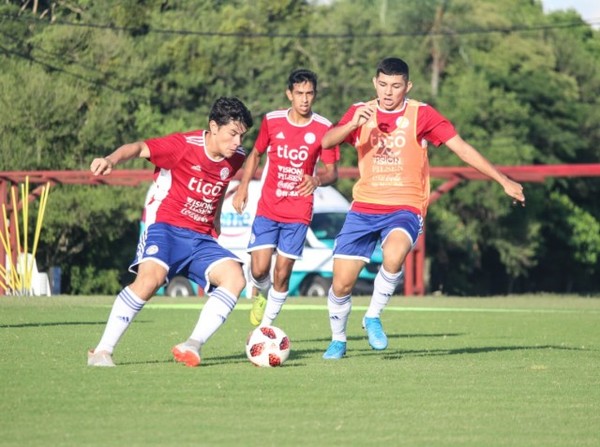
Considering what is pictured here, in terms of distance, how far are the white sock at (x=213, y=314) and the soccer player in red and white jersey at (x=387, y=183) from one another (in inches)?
64.9

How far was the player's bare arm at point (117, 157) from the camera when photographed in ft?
31.6

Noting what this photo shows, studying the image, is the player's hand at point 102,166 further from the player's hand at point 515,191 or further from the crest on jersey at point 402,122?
the player's hand at point 515,191

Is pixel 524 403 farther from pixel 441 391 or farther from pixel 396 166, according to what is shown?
pixel 396 166

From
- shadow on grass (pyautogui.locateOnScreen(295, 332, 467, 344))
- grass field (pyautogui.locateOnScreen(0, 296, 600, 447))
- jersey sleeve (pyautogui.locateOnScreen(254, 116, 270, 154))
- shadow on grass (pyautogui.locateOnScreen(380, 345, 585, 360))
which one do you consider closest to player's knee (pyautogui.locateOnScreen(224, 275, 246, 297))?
grass field (pyautogui.locateOnScreen(0, 296, 600, 447))

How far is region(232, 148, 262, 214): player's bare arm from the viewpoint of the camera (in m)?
13.2

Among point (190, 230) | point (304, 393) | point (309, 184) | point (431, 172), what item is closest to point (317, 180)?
point (309, 184)

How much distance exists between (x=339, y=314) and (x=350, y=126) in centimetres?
178

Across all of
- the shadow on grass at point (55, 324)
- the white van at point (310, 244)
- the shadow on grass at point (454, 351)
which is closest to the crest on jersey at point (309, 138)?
the shadow on grass at point (454, 351)

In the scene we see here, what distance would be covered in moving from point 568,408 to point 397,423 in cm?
141

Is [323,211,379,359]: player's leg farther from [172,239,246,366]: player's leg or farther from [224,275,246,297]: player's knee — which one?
[224,275,246,297]: player's knee

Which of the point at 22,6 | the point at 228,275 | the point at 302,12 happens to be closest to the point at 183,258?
the point at 228,275

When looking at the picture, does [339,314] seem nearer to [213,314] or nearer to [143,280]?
[213,314]

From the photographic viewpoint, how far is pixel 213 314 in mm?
10469

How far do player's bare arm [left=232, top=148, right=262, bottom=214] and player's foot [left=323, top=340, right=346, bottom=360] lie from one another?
1.85 m
